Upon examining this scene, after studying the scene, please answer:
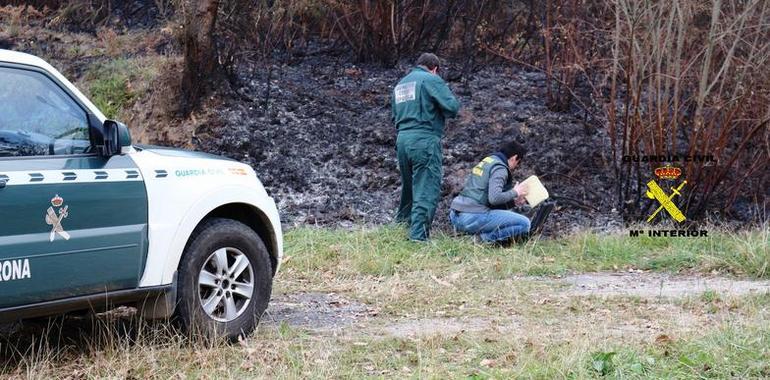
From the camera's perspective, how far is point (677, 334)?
5.76 m

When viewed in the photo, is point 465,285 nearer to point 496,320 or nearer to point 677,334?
point 496,320

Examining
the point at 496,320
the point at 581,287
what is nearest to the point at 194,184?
the point at 496,320

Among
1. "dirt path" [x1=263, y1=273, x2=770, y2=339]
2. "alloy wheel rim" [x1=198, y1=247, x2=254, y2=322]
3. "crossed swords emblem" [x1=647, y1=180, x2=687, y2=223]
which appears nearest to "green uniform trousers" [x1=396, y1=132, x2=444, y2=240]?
"dirt path" [x1=263, y1=273, x2=770, y2=339]

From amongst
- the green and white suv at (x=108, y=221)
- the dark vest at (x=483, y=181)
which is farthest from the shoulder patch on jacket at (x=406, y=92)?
the green and white suv at (x=108, y=221)

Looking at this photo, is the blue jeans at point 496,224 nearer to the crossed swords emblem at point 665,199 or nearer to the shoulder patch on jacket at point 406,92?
the shoulder patch on jacket at point 406,92

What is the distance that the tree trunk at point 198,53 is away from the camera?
1284 centimetres

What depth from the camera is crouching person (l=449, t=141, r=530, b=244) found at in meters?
9.13

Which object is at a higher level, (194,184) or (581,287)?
(194,184)

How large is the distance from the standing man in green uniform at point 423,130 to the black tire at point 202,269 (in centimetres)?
352

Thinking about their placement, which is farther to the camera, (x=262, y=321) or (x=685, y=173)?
(x=685, y=173)

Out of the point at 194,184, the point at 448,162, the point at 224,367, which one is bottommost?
the point at 448,162

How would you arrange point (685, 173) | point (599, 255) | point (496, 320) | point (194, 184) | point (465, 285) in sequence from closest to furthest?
point (194, 184) → point (496, 320) → point (465, 285) → point (599, 255) → point (685, 173)

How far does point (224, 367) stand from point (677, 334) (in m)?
2.60

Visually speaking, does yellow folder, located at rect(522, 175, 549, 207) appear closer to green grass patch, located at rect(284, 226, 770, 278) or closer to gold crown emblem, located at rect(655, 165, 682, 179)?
green grass patch, located at rect(284, 226, 770, 278)
